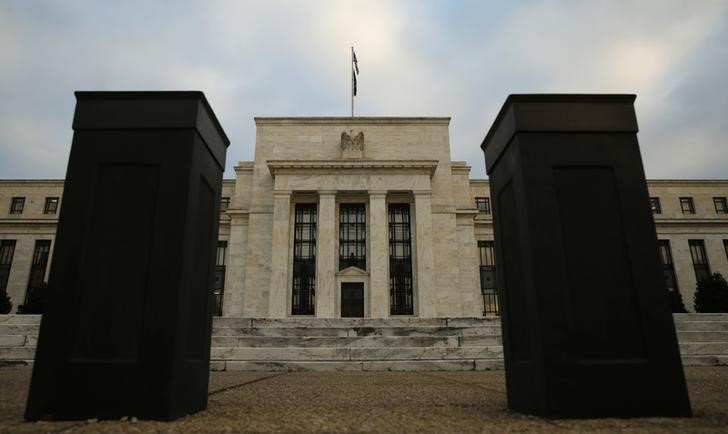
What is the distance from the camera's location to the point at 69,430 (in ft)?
8.56

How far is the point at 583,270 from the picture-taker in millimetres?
3145

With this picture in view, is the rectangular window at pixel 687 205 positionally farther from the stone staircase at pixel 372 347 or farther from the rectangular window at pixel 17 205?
the rectangular window at pixel 17 205

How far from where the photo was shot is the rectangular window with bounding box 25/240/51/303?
40312mm

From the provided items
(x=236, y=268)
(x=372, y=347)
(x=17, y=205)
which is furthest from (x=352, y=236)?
(x=17, y=205)

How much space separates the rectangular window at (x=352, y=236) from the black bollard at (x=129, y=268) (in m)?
28.1

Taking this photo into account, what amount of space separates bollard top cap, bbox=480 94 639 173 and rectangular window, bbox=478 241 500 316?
33.8m

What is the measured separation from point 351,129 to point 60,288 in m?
32.5

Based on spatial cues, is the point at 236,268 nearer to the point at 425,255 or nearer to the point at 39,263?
the point at 425,255

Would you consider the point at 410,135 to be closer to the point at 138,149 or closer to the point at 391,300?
the point at 391,300

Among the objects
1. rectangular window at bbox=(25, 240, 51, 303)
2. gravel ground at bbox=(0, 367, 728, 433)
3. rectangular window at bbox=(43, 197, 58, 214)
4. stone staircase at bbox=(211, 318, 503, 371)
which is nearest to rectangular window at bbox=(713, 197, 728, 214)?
stone staircase at bbox=(211, 318, 503, 371)

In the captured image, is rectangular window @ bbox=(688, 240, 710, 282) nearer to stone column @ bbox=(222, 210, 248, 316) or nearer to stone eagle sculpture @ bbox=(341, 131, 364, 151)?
stone eagle sculpture @ bbox=(341, 131, 364, 151)

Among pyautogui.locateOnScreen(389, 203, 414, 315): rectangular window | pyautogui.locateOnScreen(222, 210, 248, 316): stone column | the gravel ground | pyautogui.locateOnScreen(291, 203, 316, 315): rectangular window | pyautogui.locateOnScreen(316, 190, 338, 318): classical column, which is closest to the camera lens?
the gravel ground

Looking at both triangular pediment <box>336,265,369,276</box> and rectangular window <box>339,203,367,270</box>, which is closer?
triangular pediment <box>336,265,369,276</box>

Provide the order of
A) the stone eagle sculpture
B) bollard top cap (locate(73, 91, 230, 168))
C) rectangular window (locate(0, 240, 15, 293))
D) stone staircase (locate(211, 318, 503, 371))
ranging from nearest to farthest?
bollard top cap (locate(73, 91, 230, 168)), stone staircase (locate(211, 318, 503, 371)), the stone eagle sculpture, rectangular window (locate(0, 240, 15, 293))
